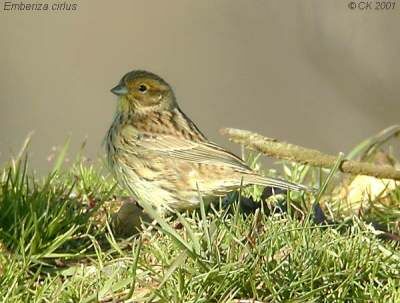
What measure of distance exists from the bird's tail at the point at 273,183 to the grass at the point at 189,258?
0.41ft

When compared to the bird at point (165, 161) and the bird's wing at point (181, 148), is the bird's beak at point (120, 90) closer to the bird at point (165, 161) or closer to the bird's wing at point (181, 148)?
the bird at point (165, 161)

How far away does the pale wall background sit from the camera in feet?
28.3

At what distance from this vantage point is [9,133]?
8633 millimetres

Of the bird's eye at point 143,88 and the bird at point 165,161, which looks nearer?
the bird at point 165,161

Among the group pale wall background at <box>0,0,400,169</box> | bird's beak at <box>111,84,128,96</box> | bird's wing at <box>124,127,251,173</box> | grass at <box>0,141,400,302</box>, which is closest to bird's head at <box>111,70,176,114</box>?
bird's beak at <box>111,84,128,96</box>

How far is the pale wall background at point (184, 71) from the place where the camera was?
8625mm

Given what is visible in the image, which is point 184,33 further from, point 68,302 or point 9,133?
point 68,302

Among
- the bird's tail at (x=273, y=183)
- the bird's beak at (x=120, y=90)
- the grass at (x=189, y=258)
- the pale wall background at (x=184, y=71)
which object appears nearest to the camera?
the grass at (x=189, y=258)

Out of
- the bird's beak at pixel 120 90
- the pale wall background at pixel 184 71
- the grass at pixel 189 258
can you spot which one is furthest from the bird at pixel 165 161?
the pale wall background at pixel 184 71

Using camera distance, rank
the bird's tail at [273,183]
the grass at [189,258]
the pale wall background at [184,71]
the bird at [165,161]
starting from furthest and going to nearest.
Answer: the pale wall background at [184,71] < the bird at [165,161] < the bird's tail at [273,183] < the grass at [189,258]

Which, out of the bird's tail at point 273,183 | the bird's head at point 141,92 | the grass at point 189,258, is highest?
the bird's head at point 141,92

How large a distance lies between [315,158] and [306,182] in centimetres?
98

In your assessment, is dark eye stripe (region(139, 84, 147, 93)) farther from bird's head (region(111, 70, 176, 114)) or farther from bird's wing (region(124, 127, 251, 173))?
bird's wing (region(124, 127, 251, 173))

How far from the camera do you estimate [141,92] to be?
7312 mm
